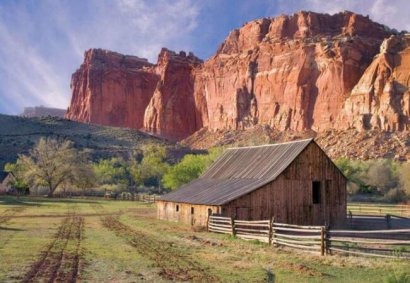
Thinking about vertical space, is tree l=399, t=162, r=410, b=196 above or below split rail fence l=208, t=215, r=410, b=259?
above

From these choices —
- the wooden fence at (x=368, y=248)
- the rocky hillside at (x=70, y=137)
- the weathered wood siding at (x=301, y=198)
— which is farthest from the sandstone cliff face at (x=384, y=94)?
the wooden fence at (x=368, y=248)

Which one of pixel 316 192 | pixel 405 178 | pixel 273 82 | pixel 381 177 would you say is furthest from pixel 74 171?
pixel 273 82

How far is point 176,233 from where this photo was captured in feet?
79.6

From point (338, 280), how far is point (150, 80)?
162 metres

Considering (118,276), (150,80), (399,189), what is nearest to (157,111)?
(150,80)

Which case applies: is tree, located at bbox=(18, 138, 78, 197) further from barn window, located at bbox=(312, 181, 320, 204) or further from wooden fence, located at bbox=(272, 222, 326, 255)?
wooden fence, located at bbox=(272, 222, 326, 255)

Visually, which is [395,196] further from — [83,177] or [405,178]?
[83,177]

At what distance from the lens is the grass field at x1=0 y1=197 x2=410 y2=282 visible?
13.3 metres

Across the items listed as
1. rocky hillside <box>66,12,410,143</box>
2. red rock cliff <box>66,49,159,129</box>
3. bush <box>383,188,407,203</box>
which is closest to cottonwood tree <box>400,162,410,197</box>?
bush <box>383,188,407,203</box>

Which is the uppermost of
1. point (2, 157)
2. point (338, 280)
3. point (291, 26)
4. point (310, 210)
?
point (291, 26)

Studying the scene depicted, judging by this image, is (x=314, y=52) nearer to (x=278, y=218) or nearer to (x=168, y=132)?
(x=168, y=132)

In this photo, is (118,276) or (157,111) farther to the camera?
(157,111)

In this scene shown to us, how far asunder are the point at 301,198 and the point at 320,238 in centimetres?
923

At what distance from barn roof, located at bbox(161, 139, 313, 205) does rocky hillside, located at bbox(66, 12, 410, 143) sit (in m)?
62.6
